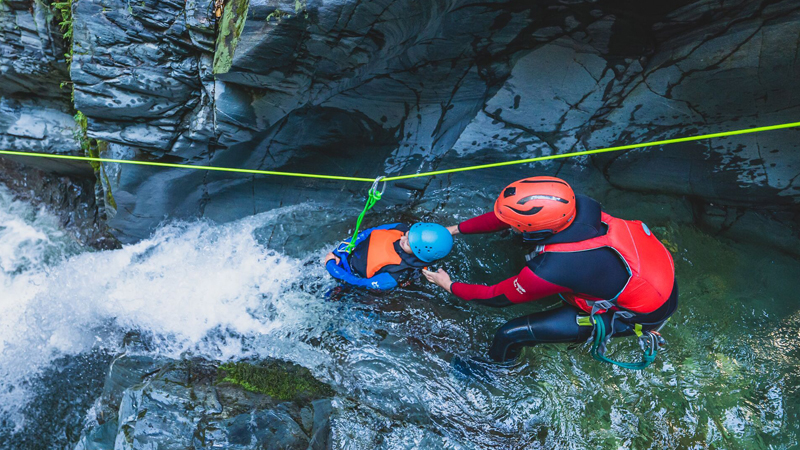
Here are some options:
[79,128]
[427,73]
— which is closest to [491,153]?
[427,73]

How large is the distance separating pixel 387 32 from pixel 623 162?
8.06 ft

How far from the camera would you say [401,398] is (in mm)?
3309

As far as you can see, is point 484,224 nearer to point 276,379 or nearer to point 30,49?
point 276,379

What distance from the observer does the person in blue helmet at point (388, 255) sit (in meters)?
3.03

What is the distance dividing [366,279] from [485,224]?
1024mm

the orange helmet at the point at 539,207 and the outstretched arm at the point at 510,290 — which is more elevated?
the orange helmet at the point at 539,207

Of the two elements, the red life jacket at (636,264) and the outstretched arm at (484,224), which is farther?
the outstretched arm at (484,224)

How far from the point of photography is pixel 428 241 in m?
2.99

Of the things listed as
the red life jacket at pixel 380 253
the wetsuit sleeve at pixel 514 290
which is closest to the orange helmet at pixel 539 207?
the wetsuit sleeve at pixel 514 290

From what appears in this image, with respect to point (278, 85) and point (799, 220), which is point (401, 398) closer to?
point (278, 85)

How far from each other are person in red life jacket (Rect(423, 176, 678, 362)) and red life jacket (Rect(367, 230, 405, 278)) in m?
0.84

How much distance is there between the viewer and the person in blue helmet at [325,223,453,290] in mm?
3027

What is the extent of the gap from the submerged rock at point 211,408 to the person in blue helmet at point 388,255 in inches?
36.2

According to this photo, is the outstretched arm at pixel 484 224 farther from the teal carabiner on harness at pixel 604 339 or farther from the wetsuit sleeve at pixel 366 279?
the teal carabiner on harness at pixel 604 339
